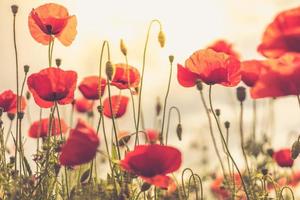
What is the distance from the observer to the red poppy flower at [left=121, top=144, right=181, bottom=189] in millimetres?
2531

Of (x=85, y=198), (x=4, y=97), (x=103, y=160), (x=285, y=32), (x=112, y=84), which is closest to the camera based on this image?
(x=285, y=32)

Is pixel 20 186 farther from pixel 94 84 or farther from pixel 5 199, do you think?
pixel 94 84

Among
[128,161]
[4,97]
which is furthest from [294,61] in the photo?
[4,97]

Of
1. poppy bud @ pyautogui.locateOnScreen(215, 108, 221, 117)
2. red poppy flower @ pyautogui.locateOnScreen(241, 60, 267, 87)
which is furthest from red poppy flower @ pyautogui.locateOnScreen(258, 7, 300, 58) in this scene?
poppy bud @ pyautogui.locateOnScreen(215, 108, 221, 117)

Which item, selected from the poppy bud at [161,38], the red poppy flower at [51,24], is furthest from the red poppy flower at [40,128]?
the poppy bud at [161,38]

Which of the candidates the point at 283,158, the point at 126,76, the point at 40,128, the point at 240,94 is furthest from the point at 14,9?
the point at 283,158

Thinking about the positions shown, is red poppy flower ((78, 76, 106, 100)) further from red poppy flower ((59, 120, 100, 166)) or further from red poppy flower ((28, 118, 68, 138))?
red poppy flower ((59, 120, 100, 166))

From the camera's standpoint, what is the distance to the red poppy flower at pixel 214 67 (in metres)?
3.32

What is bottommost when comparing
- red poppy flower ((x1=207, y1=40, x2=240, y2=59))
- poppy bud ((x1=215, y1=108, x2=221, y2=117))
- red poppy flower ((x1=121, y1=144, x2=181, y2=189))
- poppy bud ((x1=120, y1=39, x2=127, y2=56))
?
red poppy flower ((x1=121, y1=144, x2=181, y2=189))

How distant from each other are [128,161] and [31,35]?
154 centimetres

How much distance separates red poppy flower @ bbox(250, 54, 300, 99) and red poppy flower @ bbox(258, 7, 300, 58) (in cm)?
5

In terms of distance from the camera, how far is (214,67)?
10.9ft

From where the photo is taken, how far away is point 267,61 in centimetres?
246

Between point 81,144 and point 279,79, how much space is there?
0.79 m
